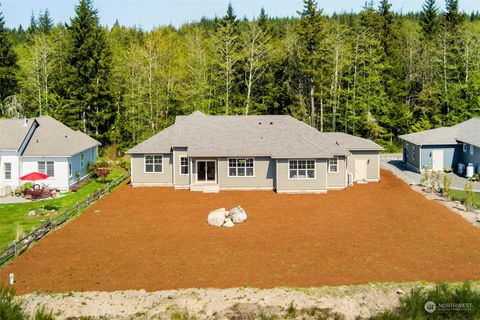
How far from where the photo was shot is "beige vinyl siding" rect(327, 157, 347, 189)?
30.6 m

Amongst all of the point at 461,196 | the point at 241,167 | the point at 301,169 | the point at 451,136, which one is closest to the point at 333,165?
the point at 301,169

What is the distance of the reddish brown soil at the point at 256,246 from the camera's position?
15820 millimetres

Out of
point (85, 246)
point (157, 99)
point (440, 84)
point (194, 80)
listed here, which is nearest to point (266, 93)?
point (194, 80)

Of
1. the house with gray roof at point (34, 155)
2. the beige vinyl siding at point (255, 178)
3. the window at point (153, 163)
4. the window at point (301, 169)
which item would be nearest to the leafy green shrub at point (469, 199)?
the window at point (301, 169)

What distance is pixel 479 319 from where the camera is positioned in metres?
12.0

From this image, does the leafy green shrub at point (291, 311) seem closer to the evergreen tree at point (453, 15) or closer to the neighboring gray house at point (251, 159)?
the neighboring gray house at point (251, 159)

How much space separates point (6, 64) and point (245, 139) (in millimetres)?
35290

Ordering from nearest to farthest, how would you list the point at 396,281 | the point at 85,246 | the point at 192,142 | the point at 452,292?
the point at 452,292 < the point at 396,281 < the point at 85,246 < the point at 192,142

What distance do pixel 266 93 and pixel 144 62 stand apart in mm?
13964

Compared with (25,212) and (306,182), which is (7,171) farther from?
(306,182)

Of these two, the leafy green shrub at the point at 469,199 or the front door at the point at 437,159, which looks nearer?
the leafy green shrub at the point at 469,199

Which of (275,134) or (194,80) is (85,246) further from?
(194,80)

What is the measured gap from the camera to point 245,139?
32.2 m

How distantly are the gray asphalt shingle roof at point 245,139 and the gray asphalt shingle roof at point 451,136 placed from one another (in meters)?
6.09
